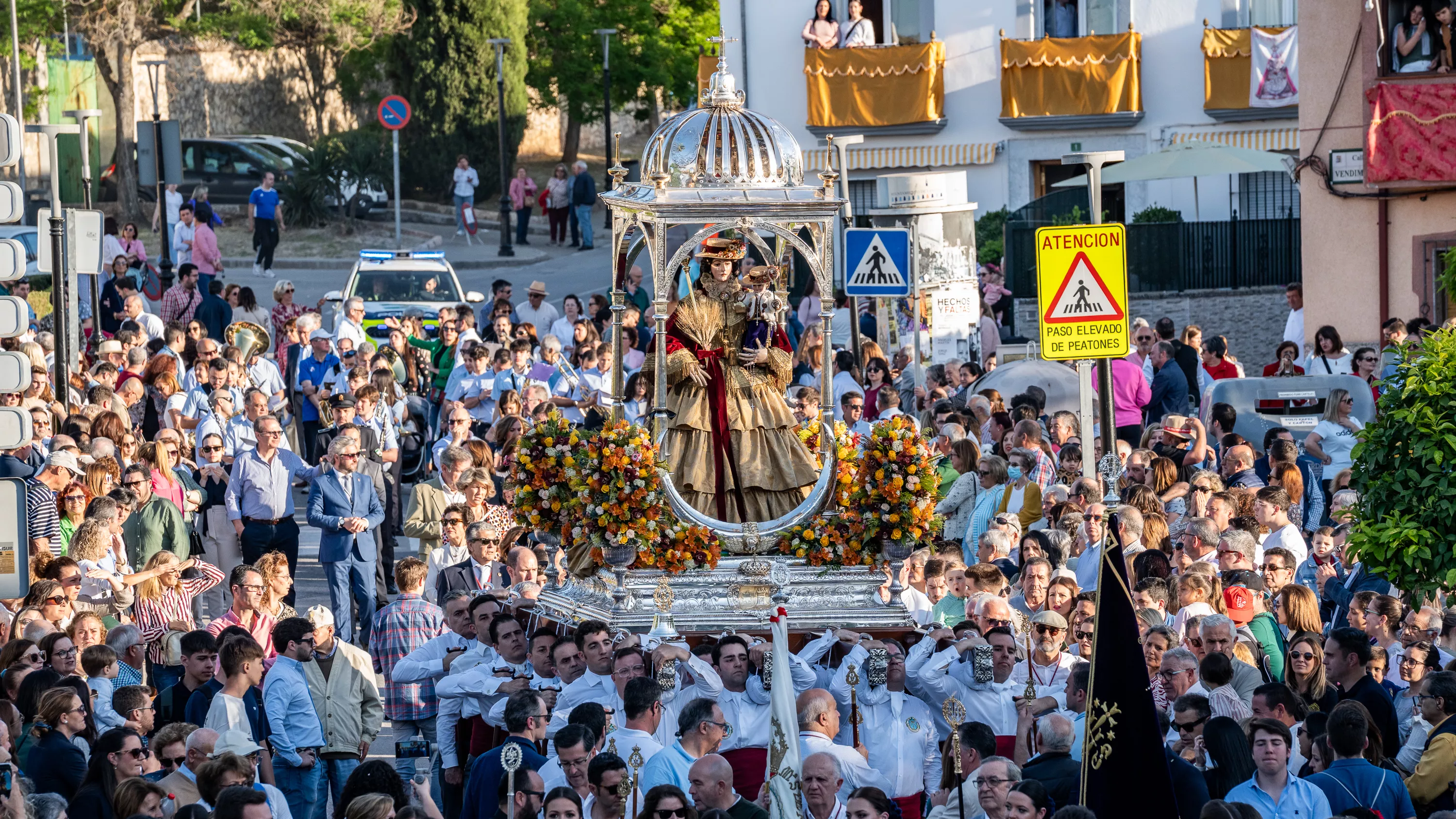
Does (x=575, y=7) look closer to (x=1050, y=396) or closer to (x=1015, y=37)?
(x=1015, y=37)

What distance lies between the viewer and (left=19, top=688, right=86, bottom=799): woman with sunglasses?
31.3 feet

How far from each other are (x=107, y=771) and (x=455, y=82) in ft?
113

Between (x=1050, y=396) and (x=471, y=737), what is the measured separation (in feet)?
30.0

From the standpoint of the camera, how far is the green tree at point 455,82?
42.4m

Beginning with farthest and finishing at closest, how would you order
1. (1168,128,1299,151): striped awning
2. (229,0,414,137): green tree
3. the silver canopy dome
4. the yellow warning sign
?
1. (229,0,414,137): green tree
2. (1168,128,1299,151): striped awning
3. the yellow warning sign
4. the silver canopy dome

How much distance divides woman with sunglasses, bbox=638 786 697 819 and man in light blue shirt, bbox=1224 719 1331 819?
2127 mm

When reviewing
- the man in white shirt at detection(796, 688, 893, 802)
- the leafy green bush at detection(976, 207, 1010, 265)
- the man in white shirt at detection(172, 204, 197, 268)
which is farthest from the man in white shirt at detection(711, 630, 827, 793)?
the man in white shirt at detection(172, 204, 197, 268)

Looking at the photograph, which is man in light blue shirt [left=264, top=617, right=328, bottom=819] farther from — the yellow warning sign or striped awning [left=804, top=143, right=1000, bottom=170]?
striped awning [left=804, top=143, right=1000, bottom=170]

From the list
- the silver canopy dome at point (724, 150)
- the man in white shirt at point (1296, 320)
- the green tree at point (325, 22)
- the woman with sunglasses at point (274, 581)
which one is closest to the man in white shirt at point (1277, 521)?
the silver canopy dome at point (724, 150)

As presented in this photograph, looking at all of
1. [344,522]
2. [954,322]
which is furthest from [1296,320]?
[344,522]

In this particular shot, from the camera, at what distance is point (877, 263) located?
18.6m

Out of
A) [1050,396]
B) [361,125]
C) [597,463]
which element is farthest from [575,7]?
[597,463]

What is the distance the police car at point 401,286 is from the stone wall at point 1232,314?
23.9 feet

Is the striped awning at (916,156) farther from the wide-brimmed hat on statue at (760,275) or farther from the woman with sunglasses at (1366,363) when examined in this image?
the wide-brimmed hat on statue at (760,275)
